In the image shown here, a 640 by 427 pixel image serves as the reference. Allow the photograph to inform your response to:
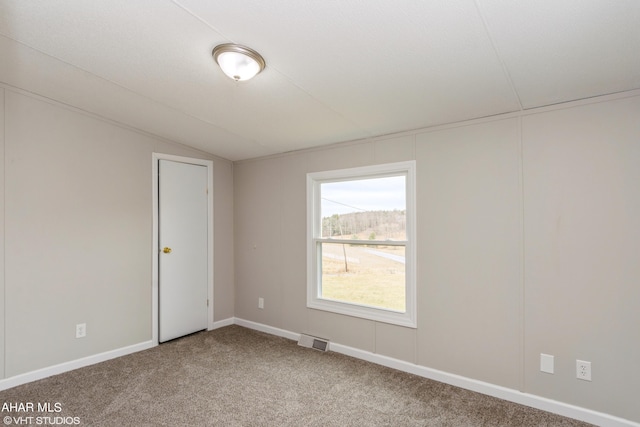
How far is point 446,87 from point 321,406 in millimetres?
2480

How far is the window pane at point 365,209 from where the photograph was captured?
3293mm

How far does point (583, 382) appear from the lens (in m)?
2.34

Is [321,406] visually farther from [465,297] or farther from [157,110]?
[157,110]

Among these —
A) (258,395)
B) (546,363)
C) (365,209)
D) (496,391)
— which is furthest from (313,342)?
(546,363)

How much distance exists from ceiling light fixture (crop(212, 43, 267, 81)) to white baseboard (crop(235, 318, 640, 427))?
275cm

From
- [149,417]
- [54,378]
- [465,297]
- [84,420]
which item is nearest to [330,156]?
[465,297]

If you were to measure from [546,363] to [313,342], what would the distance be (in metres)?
2.16

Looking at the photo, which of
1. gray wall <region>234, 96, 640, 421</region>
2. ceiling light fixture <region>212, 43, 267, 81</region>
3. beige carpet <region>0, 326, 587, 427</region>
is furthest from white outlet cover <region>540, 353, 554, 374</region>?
ceiling light fixture <region>212, 43, 267, 81</region>

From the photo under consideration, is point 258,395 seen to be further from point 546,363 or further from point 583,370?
point 583,370

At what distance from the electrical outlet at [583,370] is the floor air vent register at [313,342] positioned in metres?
2.16

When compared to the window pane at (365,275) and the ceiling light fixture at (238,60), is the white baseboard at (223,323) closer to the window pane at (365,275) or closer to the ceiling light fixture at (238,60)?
the window pane at (365,275)

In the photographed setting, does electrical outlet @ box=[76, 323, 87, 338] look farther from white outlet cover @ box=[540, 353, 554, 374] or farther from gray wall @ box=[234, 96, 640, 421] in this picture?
white outlet cover @ box=[540, 353, 554, 374]

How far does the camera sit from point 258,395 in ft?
8.91

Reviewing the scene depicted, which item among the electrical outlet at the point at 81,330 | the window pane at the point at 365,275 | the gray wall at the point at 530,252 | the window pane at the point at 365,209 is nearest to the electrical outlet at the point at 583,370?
the gray wall at the point at 530,252
